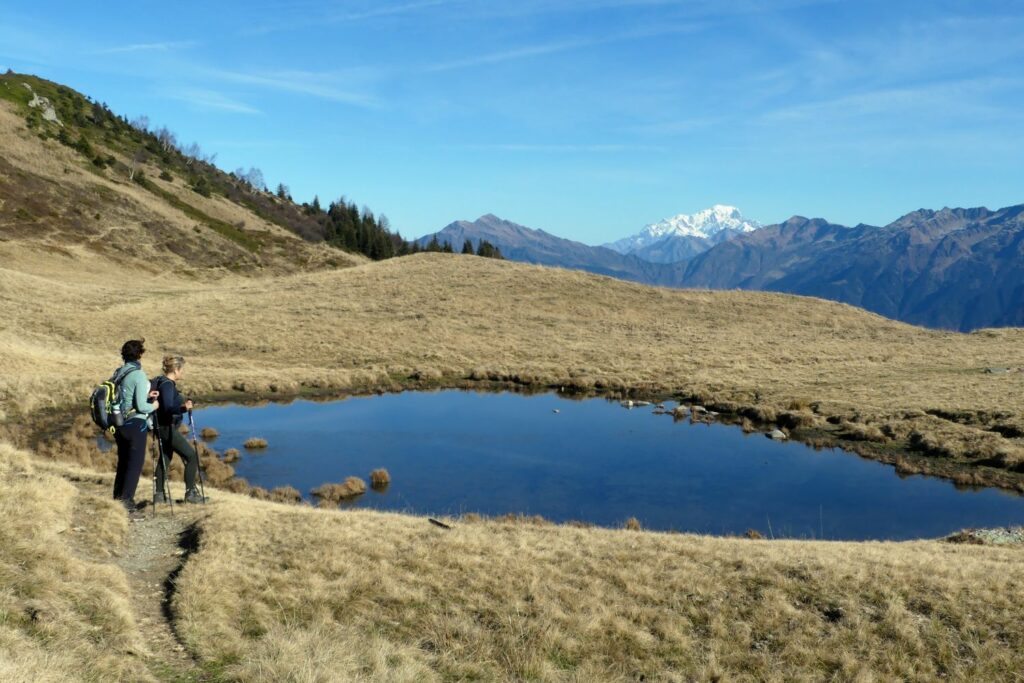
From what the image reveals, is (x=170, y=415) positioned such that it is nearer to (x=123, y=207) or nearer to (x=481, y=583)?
(x=481, y=583)

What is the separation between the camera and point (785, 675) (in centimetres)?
971

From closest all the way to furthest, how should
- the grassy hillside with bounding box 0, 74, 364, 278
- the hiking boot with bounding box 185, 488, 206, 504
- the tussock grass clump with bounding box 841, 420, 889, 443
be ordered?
the hiking boot with bounding box 185, 488, 206, 504
the tussock grass clump with bounding box 841, 420, 889, 443
the grassy hillside with bounding box 0, 74, 364, 278

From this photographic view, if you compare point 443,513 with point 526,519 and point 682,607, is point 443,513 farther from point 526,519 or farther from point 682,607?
point 682,607

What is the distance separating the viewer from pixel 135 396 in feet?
44.3

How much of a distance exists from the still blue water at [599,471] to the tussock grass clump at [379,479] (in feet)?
1.68

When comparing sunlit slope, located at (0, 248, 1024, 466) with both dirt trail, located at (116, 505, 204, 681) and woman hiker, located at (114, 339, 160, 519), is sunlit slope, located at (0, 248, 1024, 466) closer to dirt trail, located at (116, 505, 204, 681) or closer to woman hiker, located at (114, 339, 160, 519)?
woman hiker, located at (114, 339, 160, 519)

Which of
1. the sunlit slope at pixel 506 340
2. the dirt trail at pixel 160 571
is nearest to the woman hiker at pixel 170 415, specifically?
the dirt trail at pixel 160 571

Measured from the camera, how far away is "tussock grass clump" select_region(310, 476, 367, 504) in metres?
24.1

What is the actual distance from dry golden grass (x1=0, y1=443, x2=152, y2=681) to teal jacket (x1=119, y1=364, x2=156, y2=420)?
2.01m

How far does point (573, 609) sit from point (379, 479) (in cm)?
1663

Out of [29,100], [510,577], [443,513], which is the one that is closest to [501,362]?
[443,513]

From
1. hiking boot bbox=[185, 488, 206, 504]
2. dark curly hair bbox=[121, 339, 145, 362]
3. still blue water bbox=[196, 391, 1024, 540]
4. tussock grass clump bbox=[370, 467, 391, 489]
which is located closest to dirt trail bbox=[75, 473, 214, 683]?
hiking boot bbox=[185, 488, 206, 504]

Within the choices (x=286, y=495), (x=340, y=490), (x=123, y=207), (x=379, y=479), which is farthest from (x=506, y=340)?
(x=123, y=207)

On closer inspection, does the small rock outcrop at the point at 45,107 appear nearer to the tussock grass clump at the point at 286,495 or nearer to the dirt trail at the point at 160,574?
the tussock grass clump at the point at 286,495
